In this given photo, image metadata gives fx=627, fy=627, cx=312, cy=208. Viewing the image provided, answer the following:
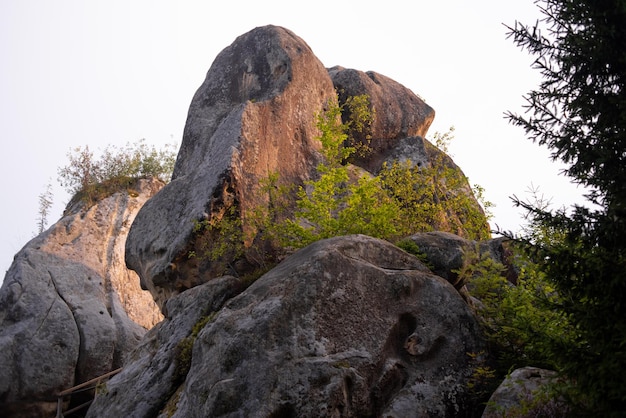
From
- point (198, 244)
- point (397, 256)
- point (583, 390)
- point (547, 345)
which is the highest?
point (198, 244)

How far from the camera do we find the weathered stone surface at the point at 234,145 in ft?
37.7

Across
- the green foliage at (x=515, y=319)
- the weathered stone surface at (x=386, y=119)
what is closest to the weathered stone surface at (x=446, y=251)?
the green foliage at (x=515, y=319)

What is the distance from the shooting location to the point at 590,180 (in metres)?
5.96

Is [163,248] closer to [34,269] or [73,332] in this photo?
[73,332]

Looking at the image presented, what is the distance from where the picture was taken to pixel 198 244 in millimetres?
11328

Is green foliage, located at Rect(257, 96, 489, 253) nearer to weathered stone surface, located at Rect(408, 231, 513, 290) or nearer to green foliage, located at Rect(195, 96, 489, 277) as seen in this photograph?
green foliage, located at Rect(195, 96, 489, 277)

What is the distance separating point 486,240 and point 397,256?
498 centimetres

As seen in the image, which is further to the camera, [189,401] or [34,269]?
[34,269]

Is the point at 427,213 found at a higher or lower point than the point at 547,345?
higher

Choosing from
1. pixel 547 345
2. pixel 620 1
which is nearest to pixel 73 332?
pixel 547 345

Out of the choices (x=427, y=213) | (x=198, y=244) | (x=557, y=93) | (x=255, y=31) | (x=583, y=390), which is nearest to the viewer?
(x=583, y=390)

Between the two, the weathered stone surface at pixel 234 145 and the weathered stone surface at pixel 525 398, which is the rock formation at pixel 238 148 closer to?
the weathered stone surface at pixel 234 145

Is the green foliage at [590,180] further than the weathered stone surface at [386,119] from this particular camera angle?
No

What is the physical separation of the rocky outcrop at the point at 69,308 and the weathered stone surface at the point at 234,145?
229 inches
